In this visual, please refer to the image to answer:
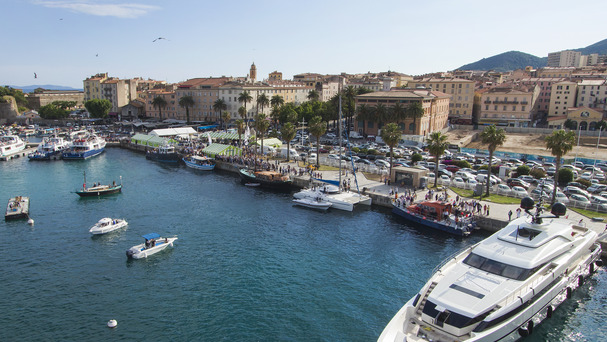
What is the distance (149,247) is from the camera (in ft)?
141

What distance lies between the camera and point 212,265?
40438 mm

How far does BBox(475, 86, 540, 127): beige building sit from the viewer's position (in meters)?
123

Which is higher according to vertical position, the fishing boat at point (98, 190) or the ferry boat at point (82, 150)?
the ferry boat at point (82, 150)

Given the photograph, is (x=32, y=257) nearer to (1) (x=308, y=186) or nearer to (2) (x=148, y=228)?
(2) (x=148, y=228)

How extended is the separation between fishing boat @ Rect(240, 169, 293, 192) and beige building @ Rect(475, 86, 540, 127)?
81934 mm

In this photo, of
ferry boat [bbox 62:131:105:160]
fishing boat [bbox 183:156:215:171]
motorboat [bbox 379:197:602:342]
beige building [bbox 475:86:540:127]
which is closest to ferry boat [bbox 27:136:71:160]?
ferry boat [bbox 62:131:105:160]

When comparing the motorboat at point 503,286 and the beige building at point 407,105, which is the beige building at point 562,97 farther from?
the motorboat at point 503,286

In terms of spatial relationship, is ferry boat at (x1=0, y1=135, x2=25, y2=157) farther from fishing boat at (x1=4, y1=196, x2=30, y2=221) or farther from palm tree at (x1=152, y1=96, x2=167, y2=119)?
fishing boat at (x1=4, y1=196, x2=30, y2=221)

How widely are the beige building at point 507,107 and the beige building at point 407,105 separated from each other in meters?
17.6

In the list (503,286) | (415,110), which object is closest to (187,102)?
(415,110)

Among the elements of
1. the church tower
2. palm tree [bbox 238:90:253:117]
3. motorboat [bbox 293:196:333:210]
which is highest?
the church tower

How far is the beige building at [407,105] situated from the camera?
345 feet

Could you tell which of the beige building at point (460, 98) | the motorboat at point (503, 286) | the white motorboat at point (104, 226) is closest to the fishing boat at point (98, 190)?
the white motorboat at point (104, 226)

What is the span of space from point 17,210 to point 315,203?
39.2 meters
